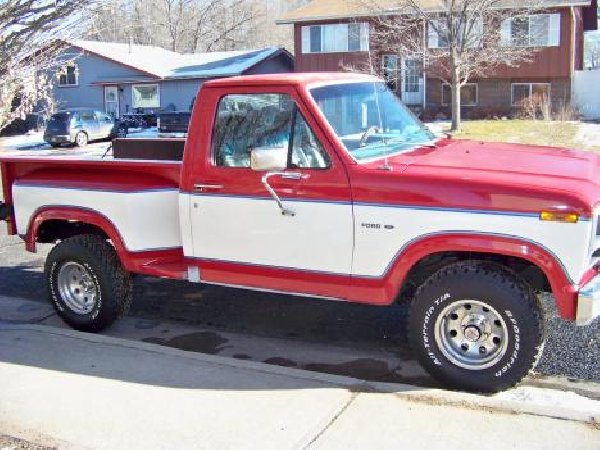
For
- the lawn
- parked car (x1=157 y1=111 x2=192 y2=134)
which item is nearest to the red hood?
the lawn

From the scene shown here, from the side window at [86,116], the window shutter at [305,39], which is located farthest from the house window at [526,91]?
the side window at [86,116]

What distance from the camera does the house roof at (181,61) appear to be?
41562 mm

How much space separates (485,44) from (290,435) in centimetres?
2851

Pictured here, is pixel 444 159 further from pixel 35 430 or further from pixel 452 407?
pixel 35 430

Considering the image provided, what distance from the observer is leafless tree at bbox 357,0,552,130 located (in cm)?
2594

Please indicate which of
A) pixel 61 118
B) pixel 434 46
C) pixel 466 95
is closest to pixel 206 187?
pixel 61 118

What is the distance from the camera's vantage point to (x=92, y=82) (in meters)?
43.9

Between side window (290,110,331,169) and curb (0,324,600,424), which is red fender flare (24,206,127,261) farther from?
side window (290,110,331,169)

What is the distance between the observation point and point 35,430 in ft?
13.4

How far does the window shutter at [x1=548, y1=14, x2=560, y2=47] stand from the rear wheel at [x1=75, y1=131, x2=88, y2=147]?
21.8 meters

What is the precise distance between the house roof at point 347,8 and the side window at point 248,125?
26.5 metres

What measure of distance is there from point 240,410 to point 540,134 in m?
20.5

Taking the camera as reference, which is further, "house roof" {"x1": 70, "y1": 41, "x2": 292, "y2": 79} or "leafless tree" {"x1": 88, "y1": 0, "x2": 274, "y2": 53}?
"leafless tree" {"x1": 88, "y1": 0, "x2": 274, "y2": 53}

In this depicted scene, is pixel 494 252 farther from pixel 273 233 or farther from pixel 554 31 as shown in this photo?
pixel 554 31
